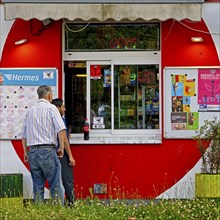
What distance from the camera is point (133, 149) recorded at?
12109mm

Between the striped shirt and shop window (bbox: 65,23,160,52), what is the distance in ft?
8.91

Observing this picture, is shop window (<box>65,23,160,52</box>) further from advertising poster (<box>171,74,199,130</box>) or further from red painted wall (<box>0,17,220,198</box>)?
advertising poster (<box>171,74,199,130</box>)

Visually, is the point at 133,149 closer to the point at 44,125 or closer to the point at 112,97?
the point at 112,97

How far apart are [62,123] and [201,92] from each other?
10.6 feet

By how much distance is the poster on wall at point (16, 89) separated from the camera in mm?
12078

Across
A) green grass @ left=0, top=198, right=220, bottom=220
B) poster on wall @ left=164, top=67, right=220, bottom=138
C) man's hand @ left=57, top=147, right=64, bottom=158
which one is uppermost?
poster on wall @ left=164, top=67, right=220, bottom=138

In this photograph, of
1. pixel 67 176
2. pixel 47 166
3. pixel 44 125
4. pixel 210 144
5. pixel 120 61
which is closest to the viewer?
pixel 47 166

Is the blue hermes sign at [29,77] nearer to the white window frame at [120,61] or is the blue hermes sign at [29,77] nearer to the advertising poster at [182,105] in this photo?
the white window frame at [120,61]

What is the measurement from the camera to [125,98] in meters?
12.5

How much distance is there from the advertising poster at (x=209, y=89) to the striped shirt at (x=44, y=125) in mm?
3203

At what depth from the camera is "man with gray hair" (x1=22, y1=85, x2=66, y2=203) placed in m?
9.77

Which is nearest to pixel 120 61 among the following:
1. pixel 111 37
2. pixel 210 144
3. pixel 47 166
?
pixel 111 37

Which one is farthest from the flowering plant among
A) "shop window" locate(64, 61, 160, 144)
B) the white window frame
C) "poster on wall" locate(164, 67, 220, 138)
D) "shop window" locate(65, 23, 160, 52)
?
"shop window" locate(65, 23, 160, 52)

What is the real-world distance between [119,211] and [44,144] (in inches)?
104
